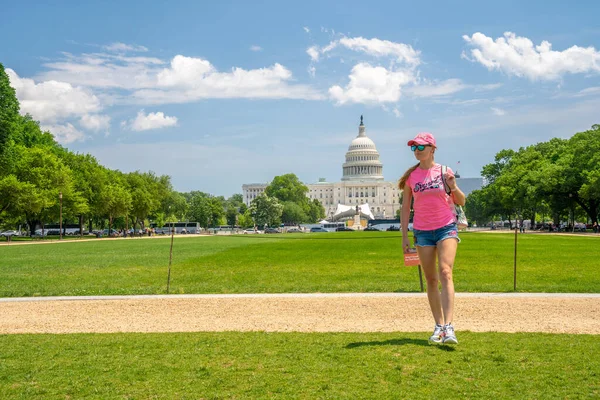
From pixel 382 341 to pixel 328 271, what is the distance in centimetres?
1538

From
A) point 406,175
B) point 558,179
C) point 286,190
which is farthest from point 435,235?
point 286,190

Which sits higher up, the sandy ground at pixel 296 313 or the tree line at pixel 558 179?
the tree line at pixel 558 179

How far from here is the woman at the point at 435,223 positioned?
878cm

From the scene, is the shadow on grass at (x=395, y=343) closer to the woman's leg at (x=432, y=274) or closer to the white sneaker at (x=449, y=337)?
the white sneaker at (x=449, y=337)

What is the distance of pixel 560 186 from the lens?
79.9 meters

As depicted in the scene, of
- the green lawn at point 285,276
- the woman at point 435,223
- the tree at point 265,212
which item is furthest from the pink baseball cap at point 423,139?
the tree at point 265,212

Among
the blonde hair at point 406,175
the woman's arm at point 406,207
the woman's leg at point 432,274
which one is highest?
the blonde hair at point 406,175

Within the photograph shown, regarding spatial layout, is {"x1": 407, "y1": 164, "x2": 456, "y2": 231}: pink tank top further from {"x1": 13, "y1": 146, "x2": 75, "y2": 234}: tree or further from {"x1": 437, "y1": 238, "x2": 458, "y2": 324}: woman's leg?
{"x1": 13, "y1": 146, "x2": 75, "y2": 234}: tree

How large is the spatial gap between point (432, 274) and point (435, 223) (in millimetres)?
768

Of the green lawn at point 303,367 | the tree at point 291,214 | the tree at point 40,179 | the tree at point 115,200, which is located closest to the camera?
the green lawn at point 303,367

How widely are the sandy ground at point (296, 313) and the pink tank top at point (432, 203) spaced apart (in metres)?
2.72

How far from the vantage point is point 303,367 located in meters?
7.90

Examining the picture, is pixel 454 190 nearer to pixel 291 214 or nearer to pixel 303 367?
pixel 303 367

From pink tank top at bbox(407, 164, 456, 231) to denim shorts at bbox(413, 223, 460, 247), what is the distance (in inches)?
2.2
